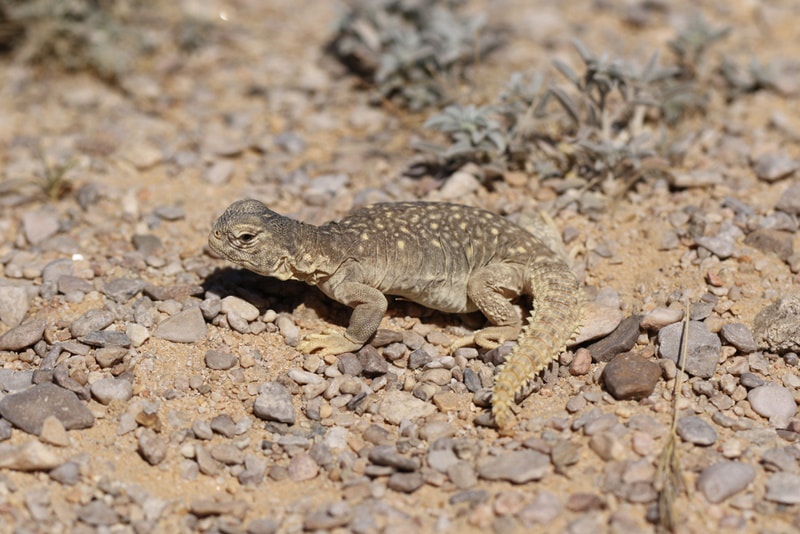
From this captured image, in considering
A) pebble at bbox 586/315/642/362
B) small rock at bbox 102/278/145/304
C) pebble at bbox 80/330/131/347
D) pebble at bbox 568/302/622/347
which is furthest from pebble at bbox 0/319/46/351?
pebble at bbox 586/315/642/362

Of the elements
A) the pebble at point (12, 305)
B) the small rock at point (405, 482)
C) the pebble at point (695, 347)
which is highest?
the pebble at point (695, 347)

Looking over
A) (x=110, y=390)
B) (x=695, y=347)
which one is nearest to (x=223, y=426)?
(x=110, y=390)

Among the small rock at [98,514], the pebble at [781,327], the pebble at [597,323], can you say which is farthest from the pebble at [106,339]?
the pebble at [781,327]

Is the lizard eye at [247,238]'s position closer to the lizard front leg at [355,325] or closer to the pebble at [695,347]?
the lizard front leg at [355,325]

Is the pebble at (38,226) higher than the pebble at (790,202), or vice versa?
the pebble at (790,202)

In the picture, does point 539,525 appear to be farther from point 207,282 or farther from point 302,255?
point 207,282

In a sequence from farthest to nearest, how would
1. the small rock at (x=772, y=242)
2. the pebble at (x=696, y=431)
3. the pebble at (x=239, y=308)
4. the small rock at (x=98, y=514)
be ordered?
the small rock at (x=772, y=242) → the pebble at (x=239, y=308) → the pebble at (x=696, y=431) → the small rock at (x=98, y=514)

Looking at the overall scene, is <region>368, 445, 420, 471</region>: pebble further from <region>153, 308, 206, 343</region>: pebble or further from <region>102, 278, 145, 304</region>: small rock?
<region>102, 278, 145, 304</region>: small rock
